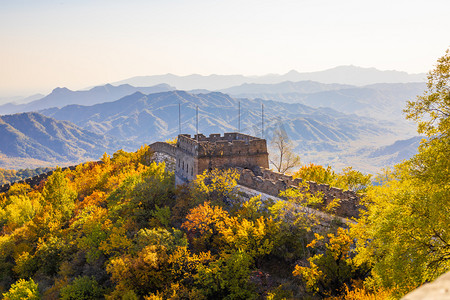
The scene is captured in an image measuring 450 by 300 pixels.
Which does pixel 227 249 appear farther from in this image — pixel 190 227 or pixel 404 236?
pixel 404 236

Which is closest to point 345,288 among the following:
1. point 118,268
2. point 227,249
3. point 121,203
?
point 227,249

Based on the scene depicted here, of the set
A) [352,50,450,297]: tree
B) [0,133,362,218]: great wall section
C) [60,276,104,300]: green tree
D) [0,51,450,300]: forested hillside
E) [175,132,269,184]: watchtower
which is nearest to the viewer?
[352,50,450,297]: tree

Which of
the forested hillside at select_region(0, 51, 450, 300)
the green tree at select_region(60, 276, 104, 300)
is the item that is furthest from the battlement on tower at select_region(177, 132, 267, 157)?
the green tree at select_region(60, 276, 104, 300)

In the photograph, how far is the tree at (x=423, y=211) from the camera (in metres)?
13.5

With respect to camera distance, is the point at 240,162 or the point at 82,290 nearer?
the point at 82,290

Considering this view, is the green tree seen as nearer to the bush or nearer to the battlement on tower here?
the bush

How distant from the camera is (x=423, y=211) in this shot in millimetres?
13875

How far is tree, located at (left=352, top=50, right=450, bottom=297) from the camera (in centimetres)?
1348

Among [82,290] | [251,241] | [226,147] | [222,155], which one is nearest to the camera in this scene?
[251,241]

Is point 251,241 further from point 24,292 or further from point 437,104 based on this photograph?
point 24,292

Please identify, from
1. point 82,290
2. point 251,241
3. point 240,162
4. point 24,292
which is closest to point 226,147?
point 240,162

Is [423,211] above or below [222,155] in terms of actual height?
above

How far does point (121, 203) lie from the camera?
41375mm

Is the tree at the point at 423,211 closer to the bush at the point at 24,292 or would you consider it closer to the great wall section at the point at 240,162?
the great wall section at the point at 240,162
